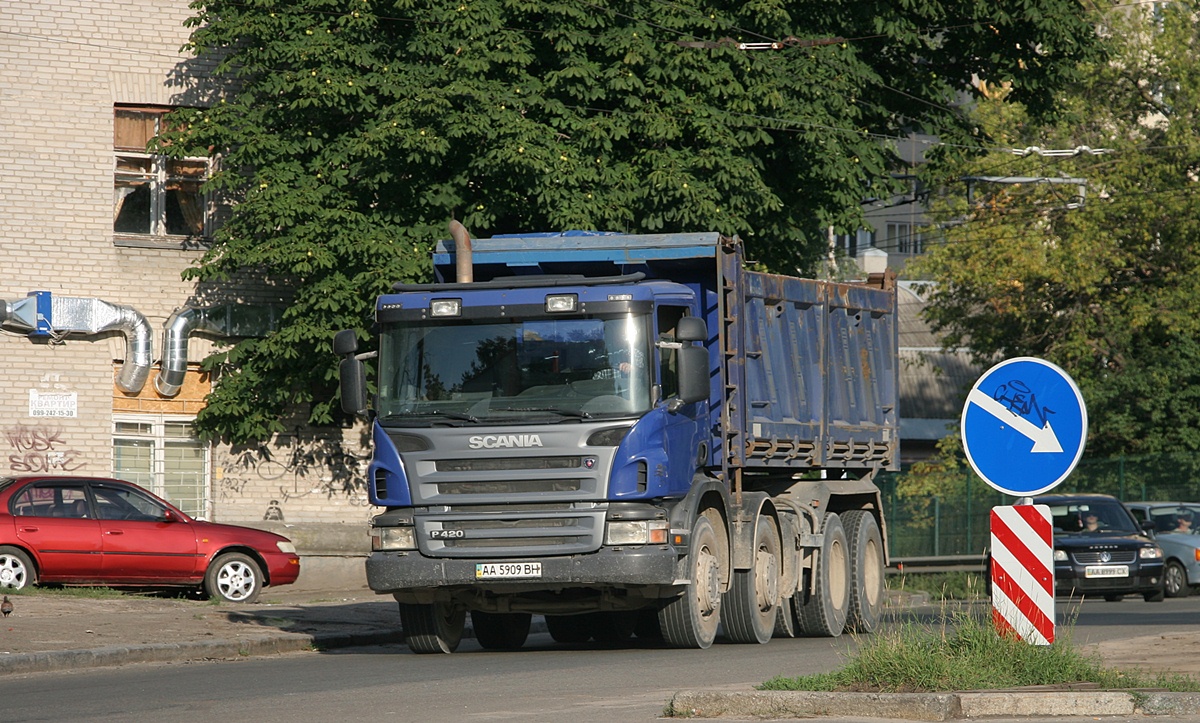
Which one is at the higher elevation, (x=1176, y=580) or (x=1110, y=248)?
(x=1110, y=248)

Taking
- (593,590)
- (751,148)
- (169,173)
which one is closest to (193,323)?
(169,173)

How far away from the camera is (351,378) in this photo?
13.5 meters

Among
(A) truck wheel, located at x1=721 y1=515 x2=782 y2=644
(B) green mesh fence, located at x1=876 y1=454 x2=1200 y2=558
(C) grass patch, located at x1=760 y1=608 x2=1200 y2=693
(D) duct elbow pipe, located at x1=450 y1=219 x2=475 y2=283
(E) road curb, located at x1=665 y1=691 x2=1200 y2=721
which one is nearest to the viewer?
(E) road curb, located at x1=665 y1=691 x2=1200 y2=721

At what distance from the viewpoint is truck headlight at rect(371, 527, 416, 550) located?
13.2 meters

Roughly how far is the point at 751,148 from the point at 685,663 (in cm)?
1111

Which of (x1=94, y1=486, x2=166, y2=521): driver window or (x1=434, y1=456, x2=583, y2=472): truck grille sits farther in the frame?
(x1=94, y1=486, x2=166, y2=521): driver window

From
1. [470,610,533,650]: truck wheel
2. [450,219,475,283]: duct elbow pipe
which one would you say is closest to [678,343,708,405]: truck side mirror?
[450,219,475,283]: duct elbow pipe

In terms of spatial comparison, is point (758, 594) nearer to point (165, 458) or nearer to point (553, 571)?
point (553, 571)

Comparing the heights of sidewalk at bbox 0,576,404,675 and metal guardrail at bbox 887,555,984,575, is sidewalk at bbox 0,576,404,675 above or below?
above

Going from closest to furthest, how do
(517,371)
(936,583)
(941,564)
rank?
(517,371)
(936,583)
(941,564)

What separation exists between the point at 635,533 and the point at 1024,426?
162 inches

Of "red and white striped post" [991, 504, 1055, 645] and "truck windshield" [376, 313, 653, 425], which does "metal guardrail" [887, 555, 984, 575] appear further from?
"red and white striped post" [991, 504, 1055, 645]

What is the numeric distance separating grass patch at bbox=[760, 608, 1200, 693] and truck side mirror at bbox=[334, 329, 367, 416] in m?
5.07

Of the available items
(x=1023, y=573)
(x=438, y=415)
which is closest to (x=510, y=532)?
(x=438, y=415)
